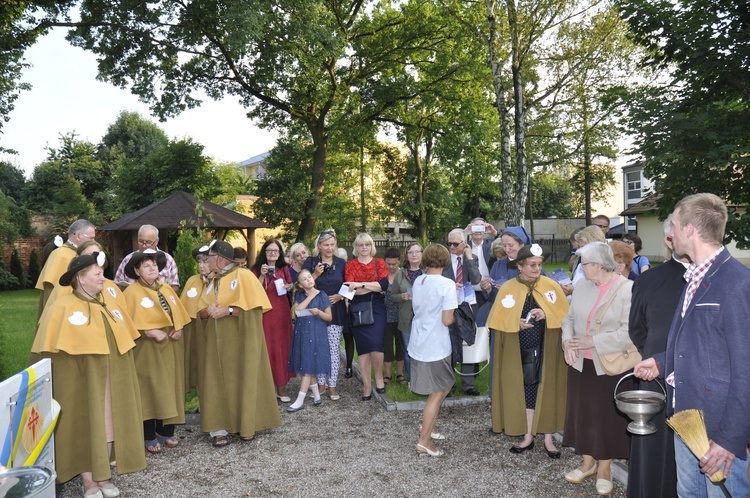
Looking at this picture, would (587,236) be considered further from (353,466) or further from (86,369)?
(86,369)

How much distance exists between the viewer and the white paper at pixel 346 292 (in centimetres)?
706

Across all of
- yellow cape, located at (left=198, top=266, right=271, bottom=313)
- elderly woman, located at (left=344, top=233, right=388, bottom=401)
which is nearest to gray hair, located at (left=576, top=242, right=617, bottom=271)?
yellow cape, located at (left=198, top=266, right=271, bottom=313)

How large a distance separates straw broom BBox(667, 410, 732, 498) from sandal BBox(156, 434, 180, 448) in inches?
190

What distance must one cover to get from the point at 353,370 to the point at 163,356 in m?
3.94

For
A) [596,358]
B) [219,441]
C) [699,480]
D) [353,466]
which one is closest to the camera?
[699,480]

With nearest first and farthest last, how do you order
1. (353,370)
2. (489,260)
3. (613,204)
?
(489,260) < (353,370) < (613,204)

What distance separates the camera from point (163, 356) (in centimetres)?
541

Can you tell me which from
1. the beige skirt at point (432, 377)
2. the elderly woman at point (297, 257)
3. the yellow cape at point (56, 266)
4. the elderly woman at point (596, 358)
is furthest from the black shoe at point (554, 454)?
the yellow cape at point (56, 266)

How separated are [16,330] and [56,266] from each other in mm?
9818

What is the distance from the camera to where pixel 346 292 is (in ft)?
23.2

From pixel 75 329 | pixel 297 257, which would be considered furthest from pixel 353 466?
pixel 297 257

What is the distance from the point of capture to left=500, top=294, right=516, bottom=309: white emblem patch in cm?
525

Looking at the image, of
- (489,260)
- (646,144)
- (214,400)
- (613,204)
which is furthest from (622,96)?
(613,204)

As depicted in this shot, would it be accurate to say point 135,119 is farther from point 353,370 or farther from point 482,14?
point 353,370
